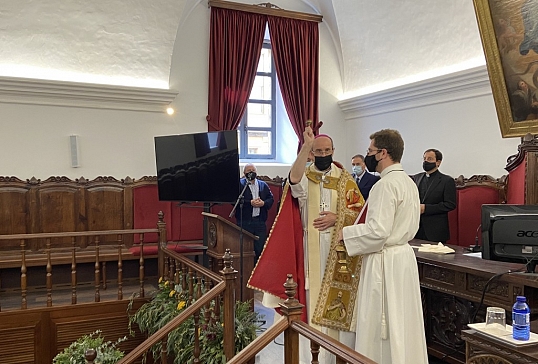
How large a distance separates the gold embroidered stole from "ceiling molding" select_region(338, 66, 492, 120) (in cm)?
345

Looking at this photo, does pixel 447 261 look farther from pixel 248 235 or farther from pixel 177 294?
pixel 177 294

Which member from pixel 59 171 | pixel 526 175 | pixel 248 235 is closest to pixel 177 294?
pixel 248 235

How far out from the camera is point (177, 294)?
4688 millimetres

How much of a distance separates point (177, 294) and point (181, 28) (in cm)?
426

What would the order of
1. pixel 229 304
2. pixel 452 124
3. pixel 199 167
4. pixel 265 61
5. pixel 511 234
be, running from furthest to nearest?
pixel 265 61
pixel 452 124
pixel 199 167
pixel 229 304
pixel 511 234

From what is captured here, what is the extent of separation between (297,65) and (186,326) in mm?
5111

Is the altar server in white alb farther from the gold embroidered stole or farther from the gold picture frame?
the gold picture frame

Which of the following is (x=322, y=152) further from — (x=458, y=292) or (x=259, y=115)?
(x=259, y=115)

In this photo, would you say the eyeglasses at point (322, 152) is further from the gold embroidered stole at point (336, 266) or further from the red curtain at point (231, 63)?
the red curtain at point (231, 63)

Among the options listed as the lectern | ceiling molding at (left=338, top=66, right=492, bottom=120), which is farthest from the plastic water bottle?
ceiling molding at (left=338, top=66, right=492, bottom=120)

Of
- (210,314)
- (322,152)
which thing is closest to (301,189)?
(322,152)

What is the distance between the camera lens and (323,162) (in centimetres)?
326

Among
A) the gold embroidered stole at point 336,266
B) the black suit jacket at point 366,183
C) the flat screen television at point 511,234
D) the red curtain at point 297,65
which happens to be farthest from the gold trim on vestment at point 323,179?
the red curtain at point 297,65

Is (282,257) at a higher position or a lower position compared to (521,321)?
higher
